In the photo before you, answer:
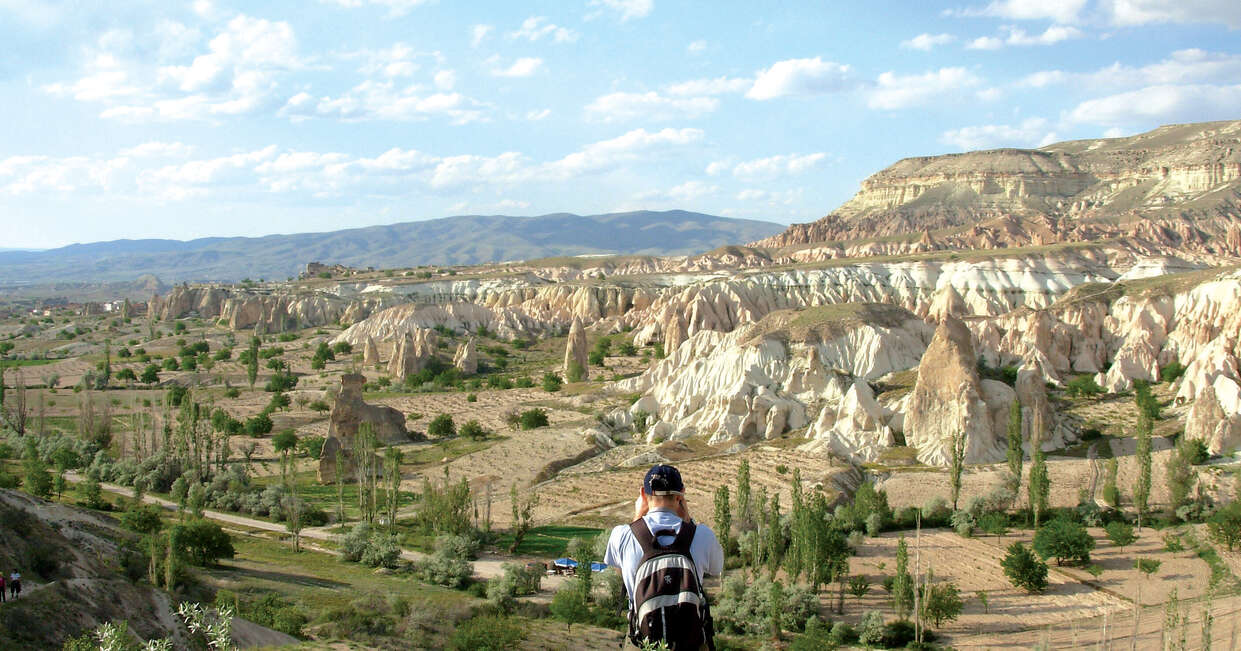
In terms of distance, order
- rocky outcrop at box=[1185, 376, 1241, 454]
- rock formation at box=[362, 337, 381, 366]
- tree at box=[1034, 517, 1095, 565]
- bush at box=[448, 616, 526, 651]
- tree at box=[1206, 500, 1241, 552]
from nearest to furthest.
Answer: bush at box=[448, 616, 526, 651], tree at box=[1034, 517, 1095, 565], tree at box=[1206, 500, 1241, 552], rocky outcrop at box=[1185, 376, 1241, 454], rock formation at box=[362, 337, 381, 366]

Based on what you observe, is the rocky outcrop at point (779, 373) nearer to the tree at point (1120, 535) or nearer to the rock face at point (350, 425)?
the rock face at point (350, 425)

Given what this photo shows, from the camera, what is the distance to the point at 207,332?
87.2 metres

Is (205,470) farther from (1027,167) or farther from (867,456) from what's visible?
(1027,167)

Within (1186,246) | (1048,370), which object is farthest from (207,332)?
(1186,246)

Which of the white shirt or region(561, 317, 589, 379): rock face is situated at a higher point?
the white shirt

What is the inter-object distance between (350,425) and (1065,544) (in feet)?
83.2

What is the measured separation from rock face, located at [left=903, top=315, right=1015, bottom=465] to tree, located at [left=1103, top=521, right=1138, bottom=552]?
7.34 metres

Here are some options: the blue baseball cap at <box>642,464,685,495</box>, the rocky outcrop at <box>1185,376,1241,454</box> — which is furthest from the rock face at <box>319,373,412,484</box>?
the blue baseball cap at <box>642,464,685,495</box>

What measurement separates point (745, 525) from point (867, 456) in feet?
29.9

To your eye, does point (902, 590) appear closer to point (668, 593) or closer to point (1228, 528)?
point (1228, 528)

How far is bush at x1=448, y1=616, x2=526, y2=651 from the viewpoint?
16.5m

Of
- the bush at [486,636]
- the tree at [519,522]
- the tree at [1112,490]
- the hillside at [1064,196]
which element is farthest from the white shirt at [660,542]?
the hillside at [1064,196]

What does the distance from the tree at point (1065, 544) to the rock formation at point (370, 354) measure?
50540 mm

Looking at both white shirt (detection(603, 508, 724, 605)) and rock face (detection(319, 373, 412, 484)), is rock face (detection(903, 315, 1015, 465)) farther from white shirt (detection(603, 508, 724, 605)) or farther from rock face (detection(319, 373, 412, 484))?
white shirt (detection(603, 508, 724, 605))
